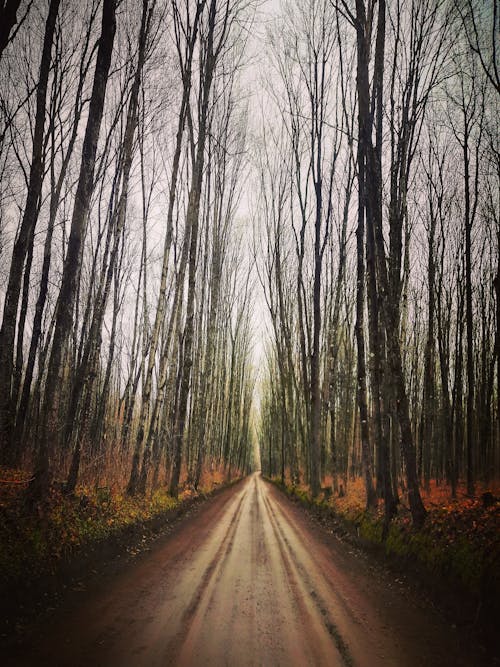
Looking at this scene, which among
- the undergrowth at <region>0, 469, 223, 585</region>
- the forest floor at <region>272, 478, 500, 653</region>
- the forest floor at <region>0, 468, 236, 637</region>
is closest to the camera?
the forest floor at <region>0, 468, 236, 637</region>

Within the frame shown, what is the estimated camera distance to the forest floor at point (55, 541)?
10.2 feet

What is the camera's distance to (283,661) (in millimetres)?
2551

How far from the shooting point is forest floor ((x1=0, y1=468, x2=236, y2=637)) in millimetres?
3111

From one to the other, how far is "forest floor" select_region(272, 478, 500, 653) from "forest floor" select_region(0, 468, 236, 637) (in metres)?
3.86

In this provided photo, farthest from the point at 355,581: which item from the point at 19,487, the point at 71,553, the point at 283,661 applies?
the point at 19,487

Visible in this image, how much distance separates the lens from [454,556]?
13.1 ft

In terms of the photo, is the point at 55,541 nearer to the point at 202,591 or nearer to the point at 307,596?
the point at 202,591

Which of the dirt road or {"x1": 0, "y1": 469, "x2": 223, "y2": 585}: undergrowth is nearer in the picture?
the dirt road

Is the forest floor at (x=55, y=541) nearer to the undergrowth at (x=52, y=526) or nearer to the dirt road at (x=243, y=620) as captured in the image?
the undergrowth at (x=52, y=526)

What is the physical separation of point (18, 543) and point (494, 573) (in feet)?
15.1

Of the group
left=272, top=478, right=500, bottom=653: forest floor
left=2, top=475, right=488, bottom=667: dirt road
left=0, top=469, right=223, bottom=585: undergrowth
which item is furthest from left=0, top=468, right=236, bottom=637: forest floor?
left=272, top=478, right=500, bottom=653: forest floor

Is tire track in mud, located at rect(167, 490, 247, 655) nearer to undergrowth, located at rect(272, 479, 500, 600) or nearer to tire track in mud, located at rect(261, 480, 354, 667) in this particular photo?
tire track in mud, located at rect(261, 480, 354, 667)

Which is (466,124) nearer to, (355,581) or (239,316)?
(355,581)

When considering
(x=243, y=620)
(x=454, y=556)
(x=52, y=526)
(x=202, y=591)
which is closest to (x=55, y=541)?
(x=52, y=526)
